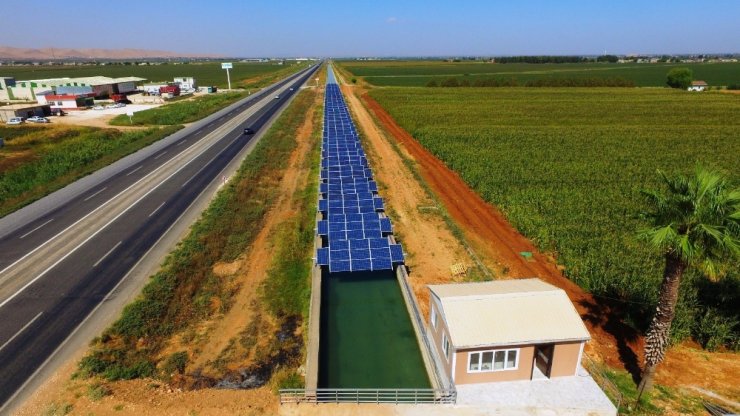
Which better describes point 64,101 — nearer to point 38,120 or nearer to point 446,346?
point 38,120

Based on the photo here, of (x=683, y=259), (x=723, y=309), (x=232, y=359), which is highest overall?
(x=683, y=259)

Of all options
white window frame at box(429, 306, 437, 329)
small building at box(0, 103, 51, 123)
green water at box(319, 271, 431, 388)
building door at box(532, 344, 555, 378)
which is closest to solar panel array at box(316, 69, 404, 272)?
green water at box(319, 271, 431, 388)

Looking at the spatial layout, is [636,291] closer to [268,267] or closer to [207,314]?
[268,267]

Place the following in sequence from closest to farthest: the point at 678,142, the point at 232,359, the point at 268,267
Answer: the point at 232,359 < the point at 268,267 < the point at 678,142

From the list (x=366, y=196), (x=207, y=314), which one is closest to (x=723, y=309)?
(x=366, y=196)

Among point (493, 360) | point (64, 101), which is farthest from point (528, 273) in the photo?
point (64, 101)

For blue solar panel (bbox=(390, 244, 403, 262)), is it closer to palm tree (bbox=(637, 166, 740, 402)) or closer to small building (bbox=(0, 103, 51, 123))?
palm tree (bbox=(637, 166, 740, 402))

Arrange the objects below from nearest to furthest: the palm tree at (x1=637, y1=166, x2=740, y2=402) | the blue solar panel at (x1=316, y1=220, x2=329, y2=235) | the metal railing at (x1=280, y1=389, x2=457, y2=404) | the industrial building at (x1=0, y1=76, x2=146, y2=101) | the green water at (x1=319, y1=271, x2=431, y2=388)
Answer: the palm tree at (x1=637, y1=166, x2=740, y2=402)
the metal railing at (x1=280, y1=389, x2=457, y2=404)
the green water at (x1=319, y1=271, x2=431, y2=388)
the blue solar panel at (x1=316, y1=220, x2=329, y2=235)
the industrial building at (x1=0, y1=76, x2=146, y2=101)
